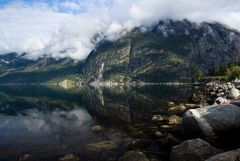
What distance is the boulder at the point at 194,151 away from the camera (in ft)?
95.9

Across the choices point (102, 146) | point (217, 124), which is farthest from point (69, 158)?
point (217, 124)

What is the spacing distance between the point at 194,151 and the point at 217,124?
944 centimetres

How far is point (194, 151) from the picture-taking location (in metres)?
29.5

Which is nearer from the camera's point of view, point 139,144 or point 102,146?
point 139,144

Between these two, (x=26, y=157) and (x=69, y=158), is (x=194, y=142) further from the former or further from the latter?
(x=26, y=157)

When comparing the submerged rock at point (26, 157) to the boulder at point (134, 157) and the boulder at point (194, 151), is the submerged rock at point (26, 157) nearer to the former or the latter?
the boulder at point (134, 157)

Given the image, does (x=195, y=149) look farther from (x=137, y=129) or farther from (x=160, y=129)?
(x=137, y=129)

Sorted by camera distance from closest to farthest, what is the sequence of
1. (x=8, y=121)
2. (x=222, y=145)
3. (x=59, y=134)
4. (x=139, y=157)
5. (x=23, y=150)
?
(x=139, y=157) < (x=222, y=145) < (x=23, y=150) < (x=59, y=134) < (x=8, y=121)

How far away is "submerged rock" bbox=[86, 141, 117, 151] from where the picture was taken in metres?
42.2

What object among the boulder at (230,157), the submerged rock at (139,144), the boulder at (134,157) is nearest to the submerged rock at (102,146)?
the submerged rock at (139,144)

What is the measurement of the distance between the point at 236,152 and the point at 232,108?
1677cm

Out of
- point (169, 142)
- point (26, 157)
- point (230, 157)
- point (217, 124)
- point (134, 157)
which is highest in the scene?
point (230, 157)

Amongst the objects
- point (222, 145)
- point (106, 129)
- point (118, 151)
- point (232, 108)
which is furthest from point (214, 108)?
point (106, 129)

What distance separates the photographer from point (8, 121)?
3022 inches
